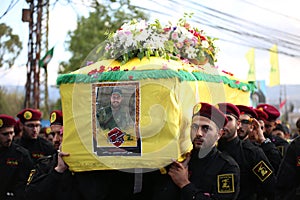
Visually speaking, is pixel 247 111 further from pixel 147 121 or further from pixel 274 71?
pixel 274 71

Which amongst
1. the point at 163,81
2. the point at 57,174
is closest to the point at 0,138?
the point at 57,174

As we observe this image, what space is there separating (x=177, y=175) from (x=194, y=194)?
214mm

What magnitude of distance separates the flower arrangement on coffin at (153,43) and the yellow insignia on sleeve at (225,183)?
1068 mm

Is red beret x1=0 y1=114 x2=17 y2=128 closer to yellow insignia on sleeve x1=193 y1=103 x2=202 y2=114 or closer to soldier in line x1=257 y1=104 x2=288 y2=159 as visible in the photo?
soldier in line x1=257 y1=104 x2=288 y2=159

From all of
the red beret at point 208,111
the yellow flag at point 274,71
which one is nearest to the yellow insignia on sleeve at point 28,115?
the red beret at point 208,111

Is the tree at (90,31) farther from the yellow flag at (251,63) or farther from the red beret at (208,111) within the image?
the red beret at (208,111)

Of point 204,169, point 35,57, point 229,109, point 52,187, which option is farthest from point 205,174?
point 35,57

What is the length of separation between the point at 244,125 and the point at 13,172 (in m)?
3.05

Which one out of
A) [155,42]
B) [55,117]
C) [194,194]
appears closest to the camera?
[194,194]

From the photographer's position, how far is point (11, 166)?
7012 mm

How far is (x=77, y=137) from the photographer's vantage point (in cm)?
438

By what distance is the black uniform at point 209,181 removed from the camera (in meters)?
4.08

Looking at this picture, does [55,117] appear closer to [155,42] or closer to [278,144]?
[155,42]

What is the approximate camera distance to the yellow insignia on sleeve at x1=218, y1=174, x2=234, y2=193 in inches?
162
